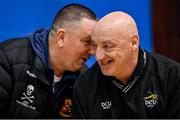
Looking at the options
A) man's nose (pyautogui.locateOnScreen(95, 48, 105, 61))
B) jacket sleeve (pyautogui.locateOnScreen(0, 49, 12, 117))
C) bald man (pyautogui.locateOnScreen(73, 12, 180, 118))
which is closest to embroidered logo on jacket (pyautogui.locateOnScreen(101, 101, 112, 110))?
bald man (pyautogui.locateOnScreen(73, 12, 180, 118))

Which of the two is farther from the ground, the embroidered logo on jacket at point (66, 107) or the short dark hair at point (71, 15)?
the short dark hair at point (71, 15)

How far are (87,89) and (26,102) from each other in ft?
1.10

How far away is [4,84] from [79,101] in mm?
395

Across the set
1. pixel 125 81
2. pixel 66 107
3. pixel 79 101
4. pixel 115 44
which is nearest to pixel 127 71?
pixel 125 81

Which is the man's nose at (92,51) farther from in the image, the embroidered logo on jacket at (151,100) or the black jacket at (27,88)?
the embroidered logo on jacket at (151,100)

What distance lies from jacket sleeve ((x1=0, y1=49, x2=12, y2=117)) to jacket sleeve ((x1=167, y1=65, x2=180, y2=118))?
793 mm

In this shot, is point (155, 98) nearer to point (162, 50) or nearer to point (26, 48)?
point (26, 48)

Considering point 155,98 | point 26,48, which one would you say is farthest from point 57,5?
point 155,98

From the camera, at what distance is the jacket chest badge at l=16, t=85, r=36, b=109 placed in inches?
87.3

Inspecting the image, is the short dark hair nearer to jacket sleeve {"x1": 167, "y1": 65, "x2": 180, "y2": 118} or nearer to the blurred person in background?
the blurred person in background

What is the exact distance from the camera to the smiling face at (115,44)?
6.56ft

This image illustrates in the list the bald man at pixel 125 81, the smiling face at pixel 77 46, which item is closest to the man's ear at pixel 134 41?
the bald man at pixel 125 81

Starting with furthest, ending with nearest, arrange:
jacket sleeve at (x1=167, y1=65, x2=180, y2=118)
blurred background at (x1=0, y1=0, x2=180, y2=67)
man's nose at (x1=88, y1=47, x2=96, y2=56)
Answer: blurred background at (x1=0, y1=0, x2=180, y2=67) < man's nose at (x1=88, y1=47, x2=96, y2=56) < jacket sleeve at (x1=167, y1=65, x2=180, y2=118)

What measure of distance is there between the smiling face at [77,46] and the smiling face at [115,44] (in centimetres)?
19
